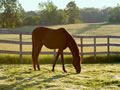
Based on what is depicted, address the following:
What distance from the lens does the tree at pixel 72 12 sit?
48.9 meters

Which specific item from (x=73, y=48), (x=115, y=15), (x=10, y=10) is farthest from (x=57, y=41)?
(x=115, y=15)

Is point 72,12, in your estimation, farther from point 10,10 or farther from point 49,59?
point 49,59

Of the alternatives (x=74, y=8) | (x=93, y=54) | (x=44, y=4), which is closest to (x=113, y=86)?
(x=93, y=54)

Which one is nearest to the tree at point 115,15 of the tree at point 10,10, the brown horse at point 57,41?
the tree at point 10,10

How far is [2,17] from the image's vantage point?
3173 cm

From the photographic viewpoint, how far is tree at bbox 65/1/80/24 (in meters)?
48.9

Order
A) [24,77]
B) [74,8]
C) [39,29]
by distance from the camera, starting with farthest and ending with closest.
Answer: [74,8], [39,29], [24,77]

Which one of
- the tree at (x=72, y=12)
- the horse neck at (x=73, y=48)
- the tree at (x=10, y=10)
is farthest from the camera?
the tree at (x=72, y=12)

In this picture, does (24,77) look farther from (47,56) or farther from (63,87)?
(47,56)

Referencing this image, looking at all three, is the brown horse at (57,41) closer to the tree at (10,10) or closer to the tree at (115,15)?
the tree at (10,10)

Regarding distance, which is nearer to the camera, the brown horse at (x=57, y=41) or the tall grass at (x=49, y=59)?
the brown horse at (x=57, y=41)

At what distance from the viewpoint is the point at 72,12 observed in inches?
1918

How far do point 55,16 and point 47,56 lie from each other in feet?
110

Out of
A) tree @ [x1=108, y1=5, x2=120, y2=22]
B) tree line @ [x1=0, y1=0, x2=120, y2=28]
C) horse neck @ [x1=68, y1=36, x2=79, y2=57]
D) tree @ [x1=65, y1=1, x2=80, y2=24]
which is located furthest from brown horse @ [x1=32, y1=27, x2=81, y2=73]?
tree @ [x1=65, y1=1, x2=80, y2=24]
